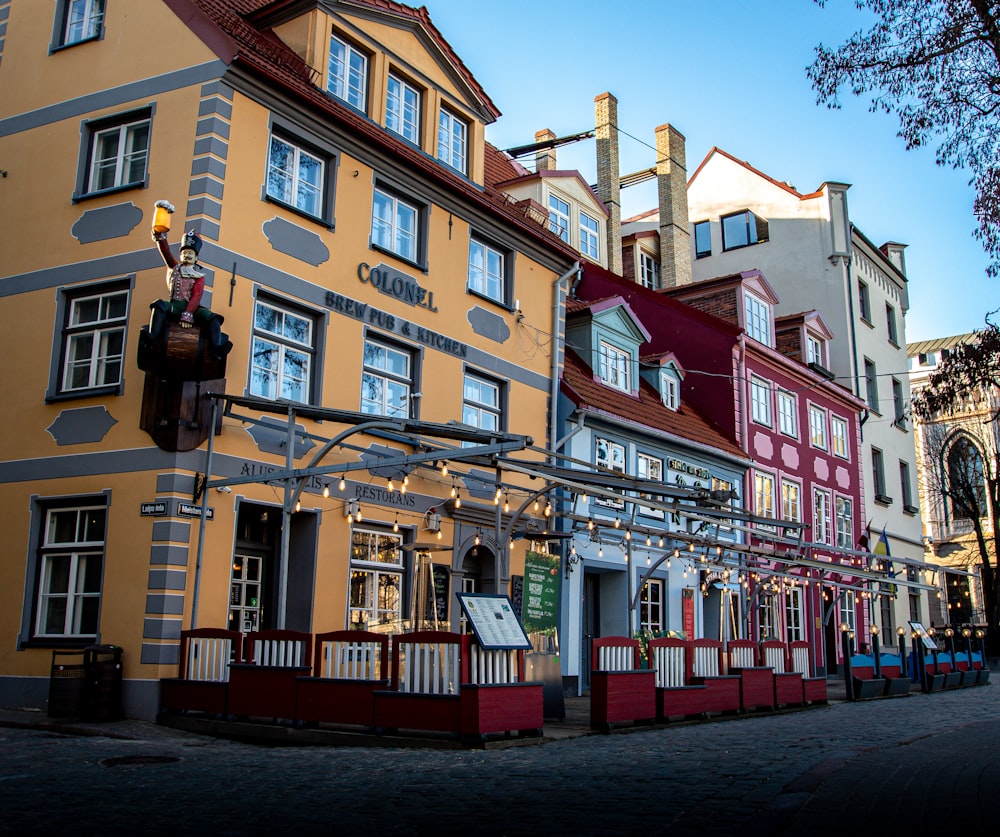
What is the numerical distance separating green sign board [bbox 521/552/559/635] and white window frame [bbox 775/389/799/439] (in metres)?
14.5

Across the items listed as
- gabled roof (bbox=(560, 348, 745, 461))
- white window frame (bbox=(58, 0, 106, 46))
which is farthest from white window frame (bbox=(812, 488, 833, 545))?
white window frame (bbox=(58, 0, 106, 46))

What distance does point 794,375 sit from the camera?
32156 millimetres

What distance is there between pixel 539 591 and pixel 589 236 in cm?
1184

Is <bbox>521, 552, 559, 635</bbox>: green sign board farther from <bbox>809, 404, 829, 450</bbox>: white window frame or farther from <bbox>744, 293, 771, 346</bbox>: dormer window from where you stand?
<bbox>809, 404, 829, 450</bbox>: white window frame

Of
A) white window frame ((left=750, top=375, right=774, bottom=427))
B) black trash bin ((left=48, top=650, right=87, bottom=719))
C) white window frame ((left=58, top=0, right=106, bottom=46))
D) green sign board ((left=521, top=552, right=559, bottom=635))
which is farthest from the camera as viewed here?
white window frame ((left=750, top=375, right=774, bottom=427))

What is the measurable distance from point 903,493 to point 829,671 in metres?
9.62

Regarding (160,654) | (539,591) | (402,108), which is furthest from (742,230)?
(160,654)

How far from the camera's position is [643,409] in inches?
982

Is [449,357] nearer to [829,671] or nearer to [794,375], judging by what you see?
[794,375]

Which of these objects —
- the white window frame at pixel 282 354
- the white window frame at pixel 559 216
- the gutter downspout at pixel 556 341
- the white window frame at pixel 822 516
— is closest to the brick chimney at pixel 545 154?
the white window frame at pixel 559 216

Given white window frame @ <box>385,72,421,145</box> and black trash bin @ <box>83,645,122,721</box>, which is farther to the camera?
white window frame @ <box>385,72,421,145</box>

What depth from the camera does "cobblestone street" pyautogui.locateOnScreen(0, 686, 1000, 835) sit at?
6383 millimetres

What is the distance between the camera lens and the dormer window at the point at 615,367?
2442 cm

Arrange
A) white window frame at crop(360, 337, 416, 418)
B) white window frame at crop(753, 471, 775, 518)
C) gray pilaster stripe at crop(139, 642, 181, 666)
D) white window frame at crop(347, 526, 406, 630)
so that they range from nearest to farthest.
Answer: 1. gray pilaster stripe at crop(139, 642, 181, 666)
2. white window frame at crop(347, 526, 406, 630)
3. white window frame at crop(360, 337, 416, 418)
4. white window frame at crop(753, 471, 775, 518)
